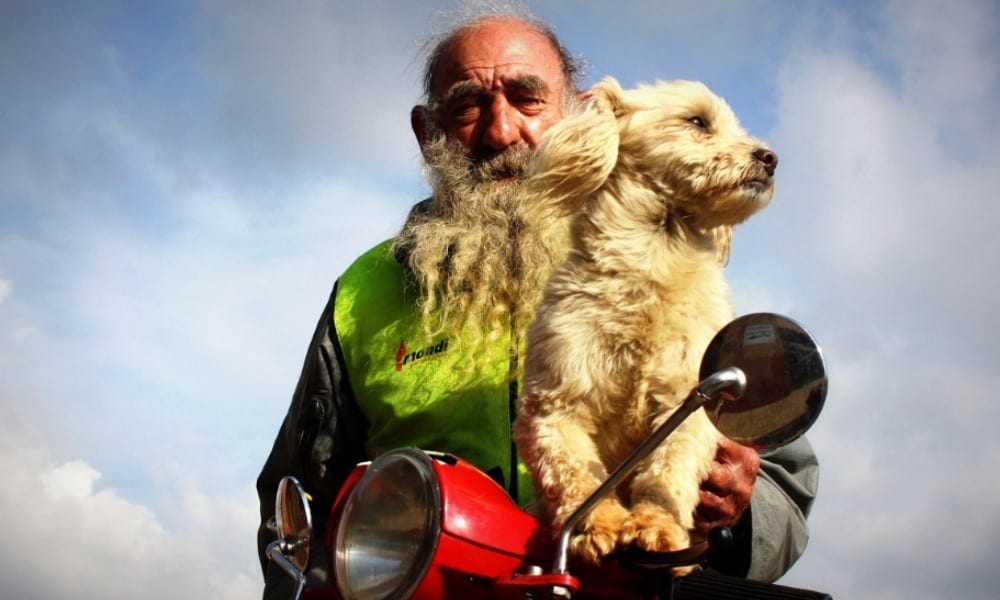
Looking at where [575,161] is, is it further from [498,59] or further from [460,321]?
[498,59]

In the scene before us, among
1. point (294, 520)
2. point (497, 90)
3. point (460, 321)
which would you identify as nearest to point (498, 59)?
point (497, 90)

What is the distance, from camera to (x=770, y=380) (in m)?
1.70

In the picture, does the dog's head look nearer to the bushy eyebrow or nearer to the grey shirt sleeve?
the grey shirt sleeve

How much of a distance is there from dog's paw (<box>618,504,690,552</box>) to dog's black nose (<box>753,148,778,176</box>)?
1058 mm

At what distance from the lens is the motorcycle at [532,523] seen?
5.54ft

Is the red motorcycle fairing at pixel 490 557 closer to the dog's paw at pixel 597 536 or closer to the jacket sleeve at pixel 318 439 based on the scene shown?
the dog's paw at pixel 597 536

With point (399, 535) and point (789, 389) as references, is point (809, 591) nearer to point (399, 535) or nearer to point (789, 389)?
point (789, 389)

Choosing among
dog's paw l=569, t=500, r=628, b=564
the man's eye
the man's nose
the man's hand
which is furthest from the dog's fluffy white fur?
the man's eye

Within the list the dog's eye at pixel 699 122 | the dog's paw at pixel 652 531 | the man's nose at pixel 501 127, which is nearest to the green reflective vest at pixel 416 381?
the man's nose at pixel 501 127

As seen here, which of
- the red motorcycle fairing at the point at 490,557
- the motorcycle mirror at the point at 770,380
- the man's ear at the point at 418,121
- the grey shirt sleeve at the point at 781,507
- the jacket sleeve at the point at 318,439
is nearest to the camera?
the motorcycle mirror at the point at 770,380

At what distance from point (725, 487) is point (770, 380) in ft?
2.59

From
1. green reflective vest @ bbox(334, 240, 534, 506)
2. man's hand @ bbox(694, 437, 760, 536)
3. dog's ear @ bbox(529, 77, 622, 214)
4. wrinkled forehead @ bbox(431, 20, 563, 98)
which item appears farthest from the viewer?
wrinkled forehead @ bbox(431, 20, 563, 98)

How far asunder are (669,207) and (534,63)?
6.94 feet

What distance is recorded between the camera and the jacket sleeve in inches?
153
